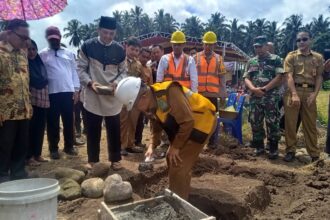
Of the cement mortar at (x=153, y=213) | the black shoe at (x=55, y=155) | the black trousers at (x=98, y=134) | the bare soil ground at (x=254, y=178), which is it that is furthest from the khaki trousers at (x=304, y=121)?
the black shoe at (x=55, y=155)

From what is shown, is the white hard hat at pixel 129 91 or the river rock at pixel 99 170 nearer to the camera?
the white hard hat at pixel 129 91

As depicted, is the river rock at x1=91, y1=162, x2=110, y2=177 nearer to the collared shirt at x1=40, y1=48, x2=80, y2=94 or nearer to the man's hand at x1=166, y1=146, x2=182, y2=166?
the man's hand at x1=166, y1=146, x2=182, y2=166

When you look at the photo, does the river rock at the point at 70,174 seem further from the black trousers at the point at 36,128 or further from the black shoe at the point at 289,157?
the black shoe at the point at 289,157

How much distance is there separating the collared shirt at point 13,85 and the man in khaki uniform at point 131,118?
1.85 meters

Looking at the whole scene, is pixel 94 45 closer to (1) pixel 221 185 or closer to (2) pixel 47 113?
(2) pixel 47 113

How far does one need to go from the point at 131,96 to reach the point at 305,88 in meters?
3.43

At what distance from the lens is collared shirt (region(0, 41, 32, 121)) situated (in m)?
3.90

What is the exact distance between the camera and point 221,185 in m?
4.39

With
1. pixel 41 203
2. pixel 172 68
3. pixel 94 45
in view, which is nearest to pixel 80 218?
pixel 41 203

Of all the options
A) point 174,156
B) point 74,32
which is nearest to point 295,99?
point 174,156

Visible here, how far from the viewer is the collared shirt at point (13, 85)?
390 cm

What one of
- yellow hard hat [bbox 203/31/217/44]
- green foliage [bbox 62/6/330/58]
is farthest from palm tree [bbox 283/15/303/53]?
yellow hard hat [bbox 203/31/217/44]

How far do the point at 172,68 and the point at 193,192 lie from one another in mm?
2316

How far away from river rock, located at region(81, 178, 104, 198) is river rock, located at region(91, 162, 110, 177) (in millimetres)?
410
